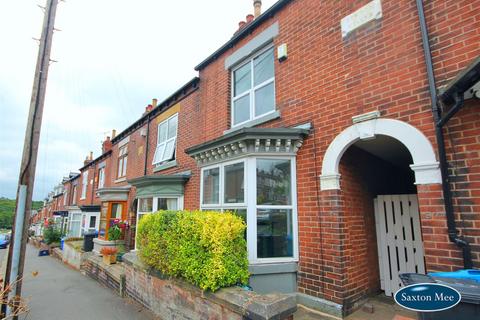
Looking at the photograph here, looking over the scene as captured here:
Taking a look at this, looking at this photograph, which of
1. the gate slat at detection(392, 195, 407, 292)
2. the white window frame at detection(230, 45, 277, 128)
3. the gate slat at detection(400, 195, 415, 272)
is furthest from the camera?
the white window frame at detection(230, 45, 277, 128)

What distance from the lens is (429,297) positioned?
6.68ft

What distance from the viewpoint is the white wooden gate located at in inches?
194

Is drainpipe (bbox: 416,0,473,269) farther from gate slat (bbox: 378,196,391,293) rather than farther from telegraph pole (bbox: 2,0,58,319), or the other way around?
telegraph pole (bbox: 2,0,58,319)

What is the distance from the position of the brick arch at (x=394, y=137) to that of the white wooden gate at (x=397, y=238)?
1.58 meters

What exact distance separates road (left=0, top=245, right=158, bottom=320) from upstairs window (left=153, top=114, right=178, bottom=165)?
16.1 ft

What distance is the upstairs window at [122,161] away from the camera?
14.8m

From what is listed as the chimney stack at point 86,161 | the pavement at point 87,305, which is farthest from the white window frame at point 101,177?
the pavement at point 87,305

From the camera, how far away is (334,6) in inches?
204

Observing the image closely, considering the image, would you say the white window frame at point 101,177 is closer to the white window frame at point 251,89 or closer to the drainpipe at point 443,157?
the white window frame at point 251,89

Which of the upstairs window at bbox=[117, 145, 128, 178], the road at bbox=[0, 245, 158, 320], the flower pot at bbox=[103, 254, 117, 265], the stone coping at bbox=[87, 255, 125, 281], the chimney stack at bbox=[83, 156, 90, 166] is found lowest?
the road at bbox=[0, 245, 158, 320]

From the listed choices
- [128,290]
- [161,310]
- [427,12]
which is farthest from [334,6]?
[128,290]

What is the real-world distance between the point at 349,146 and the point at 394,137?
0.86 metres

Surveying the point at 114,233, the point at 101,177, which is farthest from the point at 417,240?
the point at 101,177

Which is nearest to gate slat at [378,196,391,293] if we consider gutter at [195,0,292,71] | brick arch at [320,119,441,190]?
brick arch at [320,119,441,190]
